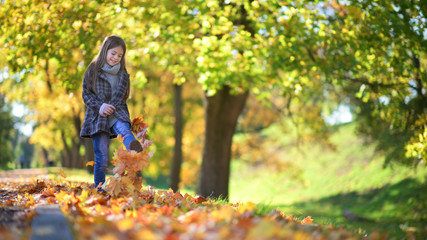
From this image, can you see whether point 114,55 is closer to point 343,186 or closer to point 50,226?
point 50,226

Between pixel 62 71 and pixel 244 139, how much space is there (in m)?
11.4

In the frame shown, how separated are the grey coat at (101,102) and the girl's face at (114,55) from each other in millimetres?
166

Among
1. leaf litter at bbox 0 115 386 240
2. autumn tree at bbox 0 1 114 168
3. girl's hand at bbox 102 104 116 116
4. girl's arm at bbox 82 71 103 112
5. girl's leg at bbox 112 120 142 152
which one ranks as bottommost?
leaf litter at bbox 0 115 386 240

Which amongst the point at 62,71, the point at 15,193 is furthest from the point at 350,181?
the point at 15,193

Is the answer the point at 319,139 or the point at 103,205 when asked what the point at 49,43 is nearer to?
the point at 103,205

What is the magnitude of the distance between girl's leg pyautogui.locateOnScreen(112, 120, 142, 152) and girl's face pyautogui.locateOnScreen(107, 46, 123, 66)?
28.6 inches

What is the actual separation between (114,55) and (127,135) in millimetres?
992

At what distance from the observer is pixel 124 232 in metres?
→ 2.33

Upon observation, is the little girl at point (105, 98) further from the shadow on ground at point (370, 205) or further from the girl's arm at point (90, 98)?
the shadow on ground at point (370, 205)

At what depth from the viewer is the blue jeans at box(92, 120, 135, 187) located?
14.9 feet

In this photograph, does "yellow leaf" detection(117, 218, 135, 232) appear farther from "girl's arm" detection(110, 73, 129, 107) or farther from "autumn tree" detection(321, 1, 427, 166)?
"autumn tree" detection(321, 1, 427, 166)

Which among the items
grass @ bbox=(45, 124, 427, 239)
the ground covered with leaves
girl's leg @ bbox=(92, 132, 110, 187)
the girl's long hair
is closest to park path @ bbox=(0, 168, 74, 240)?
the ground covered with leaves

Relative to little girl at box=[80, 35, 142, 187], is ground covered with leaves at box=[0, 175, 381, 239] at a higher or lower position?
lower

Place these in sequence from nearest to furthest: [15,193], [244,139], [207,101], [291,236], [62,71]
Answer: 1. [291,236]
2. [15,193]
3. [62,71]
4. [207,101]
5. [244,139]
